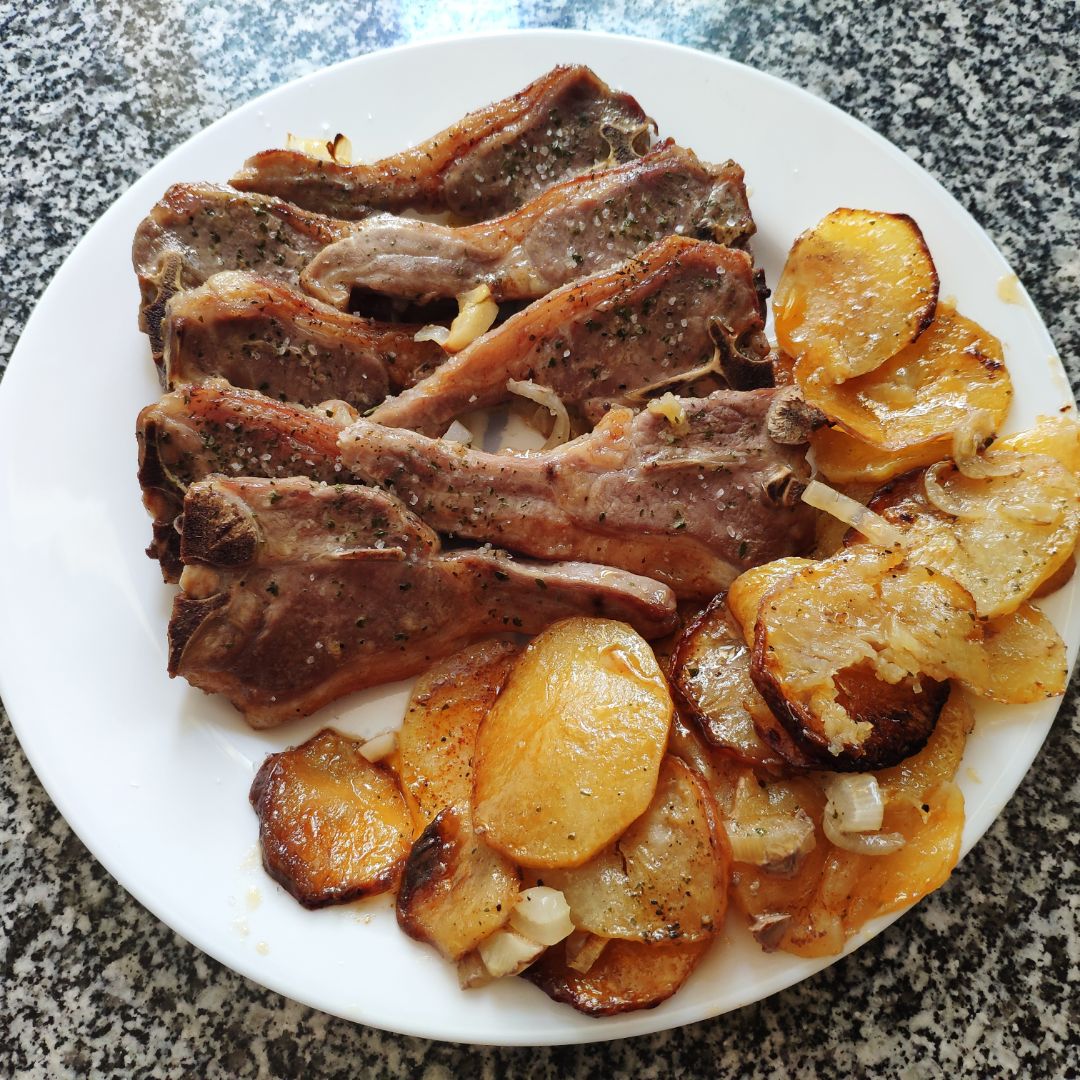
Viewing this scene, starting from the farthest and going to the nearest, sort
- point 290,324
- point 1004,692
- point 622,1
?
1. point 622,1
2. point 290,324
3. point 1004,692

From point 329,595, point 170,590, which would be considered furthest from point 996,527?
point 170,590

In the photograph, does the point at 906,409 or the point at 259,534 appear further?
the point at 906,409

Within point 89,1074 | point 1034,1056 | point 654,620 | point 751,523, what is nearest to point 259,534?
point 654,620

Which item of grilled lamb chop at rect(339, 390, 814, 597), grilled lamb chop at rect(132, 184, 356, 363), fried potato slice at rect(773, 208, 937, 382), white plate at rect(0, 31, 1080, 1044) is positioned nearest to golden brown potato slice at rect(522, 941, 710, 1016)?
white plate at rect(0, 31, 1080, 1044)

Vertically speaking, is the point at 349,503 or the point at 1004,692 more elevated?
the point at 349,503

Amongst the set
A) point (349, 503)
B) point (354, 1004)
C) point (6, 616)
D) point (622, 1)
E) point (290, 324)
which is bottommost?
point (354, 1004)

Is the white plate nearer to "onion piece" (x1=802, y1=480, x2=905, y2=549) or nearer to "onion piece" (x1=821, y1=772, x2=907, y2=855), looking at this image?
"onion piece" (x1=821, y1=772, x2=907, y2=855)

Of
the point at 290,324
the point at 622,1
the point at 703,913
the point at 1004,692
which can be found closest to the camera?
the point at 703,913

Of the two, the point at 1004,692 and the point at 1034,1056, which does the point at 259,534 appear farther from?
the point at 1034,1056
